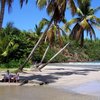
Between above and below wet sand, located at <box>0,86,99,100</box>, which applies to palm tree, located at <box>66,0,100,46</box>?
above

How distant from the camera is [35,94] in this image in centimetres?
1725

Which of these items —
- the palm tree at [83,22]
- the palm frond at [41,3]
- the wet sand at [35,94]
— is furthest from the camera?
the palm tree at [83,22]

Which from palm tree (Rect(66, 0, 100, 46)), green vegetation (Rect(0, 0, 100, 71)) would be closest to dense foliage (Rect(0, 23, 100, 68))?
green vegetation (Rect(0, 0, 100, 71))

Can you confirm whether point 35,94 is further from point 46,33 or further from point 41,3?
point 46,33

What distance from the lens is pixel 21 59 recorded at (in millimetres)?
41031

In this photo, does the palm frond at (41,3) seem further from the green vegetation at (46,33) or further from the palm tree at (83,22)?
the palm tree at (83,22)

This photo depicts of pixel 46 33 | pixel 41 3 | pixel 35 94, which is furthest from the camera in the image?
pixel 46 33

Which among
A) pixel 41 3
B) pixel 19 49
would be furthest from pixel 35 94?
pixel 19 49

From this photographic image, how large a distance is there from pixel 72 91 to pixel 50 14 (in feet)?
35.8

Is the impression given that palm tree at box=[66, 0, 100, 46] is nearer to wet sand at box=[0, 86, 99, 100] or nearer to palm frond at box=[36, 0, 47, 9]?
palm frond at box=[36, 0, 47, 9]

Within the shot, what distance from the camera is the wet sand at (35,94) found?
15875 mm

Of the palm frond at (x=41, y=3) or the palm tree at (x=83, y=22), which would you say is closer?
the palm frond at (x=41, y=3)

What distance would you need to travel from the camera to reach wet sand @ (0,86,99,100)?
52.1 feet

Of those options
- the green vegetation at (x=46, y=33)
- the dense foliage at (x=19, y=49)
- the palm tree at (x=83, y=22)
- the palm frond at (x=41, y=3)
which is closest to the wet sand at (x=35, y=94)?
the green vegetation at (x=46, y=33)
